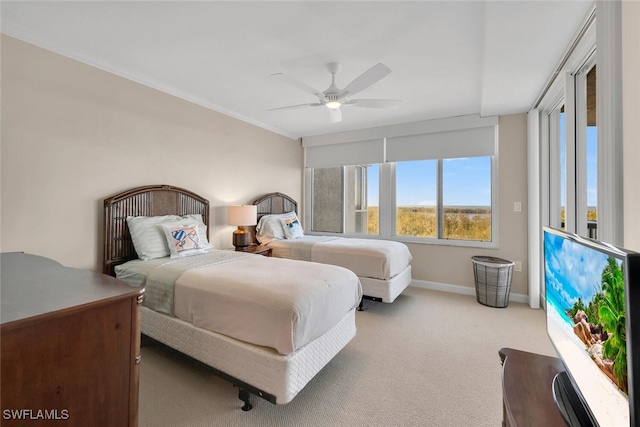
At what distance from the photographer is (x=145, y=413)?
1627mm

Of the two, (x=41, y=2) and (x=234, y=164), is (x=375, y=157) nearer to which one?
(x=234, y=164)

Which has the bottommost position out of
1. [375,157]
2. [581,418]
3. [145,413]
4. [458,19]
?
[145,413]

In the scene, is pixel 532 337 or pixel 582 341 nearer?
pixel 582 341

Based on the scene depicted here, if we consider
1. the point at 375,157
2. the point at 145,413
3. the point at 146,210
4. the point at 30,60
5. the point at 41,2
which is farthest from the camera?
the point at 375,157

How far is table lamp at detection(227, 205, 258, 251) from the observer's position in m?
3.56

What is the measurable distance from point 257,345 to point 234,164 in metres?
2.87

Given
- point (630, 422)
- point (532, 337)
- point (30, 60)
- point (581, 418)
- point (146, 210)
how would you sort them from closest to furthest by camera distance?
point (630, 422) → point (581, 418) → point (30, 60) → point (532, 337) → point (146, 210)

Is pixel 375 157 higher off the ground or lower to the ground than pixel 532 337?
higher

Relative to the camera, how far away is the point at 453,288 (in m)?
3.97

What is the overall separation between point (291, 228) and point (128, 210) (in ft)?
7.08

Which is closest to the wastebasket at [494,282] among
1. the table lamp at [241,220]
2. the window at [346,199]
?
the window at [346,199]

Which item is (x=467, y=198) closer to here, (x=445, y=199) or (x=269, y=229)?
(x=445, y=199)

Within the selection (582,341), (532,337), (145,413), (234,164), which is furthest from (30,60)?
(532,337)

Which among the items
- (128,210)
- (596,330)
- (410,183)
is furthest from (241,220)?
(596,330)
